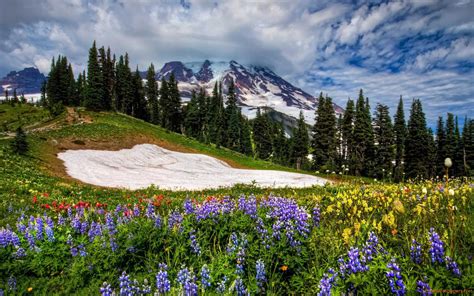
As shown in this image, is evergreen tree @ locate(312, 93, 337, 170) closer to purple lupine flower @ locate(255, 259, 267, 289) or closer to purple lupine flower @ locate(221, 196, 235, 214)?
purple lupine flower @ locate(221, 196, 235, 214)

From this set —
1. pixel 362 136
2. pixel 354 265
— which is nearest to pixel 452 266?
pixel 354 265

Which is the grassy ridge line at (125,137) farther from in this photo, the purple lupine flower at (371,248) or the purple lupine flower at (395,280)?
the purple lupine flower at (395,280)

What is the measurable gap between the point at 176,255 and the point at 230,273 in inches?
40.4

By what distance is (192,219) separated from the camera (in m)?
5.41

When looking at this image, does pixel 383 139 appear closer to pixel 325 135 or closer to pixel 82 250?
pixel 325 135

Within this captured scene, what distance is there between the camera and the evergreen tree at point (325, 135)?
216 feet

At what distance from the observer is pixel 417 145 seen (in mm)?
67062

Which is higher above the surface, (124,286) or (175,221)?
(175,221)

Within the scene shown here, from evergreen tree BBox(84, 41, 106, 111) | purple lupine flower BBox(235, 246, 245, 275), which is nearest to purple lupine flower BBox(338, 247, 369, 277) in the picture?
purple lupine flower BBox(235, 246, 245, 275)

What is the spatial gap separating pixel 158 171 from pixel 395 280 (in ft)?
105

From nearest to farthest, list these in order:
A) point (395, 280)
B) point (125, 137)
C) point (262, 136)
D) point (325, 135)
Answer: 1. point (395, 280)
2. point (125, 137)
3. point (325, 135)
4. point (262, 136)

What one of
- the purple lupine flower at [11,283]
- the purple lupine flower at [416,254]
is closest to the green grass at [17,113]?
the purple lupine flower at [11,283]

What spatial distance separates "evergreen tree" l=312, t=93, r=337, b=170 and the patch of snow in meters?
30.7

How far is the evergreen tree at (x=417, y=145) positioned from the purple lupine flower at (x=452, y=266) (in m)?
72.9
